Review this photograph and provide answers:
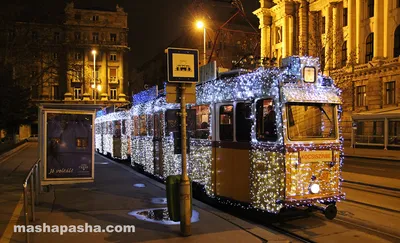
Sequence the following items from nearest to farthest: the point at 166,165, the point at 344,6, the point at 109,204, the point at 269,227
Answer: the point at 269,227
the point at 109,204
the point at 166,165
the point at 344,6

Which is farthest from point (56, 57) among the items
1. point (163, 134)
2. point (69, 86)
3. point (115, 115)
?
point (69, 86)

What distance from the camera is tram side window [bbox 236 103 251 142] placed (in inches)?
328

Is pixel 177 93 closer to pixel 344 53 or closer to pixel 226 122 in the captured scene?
pixel 226 122

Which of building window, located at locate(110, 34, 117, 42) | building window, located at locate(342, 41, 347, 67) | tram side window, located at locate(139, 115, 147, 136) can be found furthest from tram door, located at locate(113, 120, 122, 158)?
building window, located at locate(110, 34, 117, 42)

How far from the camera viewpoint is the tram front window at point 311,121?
7707mm

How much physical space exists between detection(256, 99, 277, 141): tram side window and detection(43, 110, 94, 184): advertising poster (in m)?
4.59

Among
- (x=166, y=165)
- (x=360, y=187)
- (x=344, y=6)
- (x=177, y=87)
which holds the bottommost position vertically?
(x=360, y=187)

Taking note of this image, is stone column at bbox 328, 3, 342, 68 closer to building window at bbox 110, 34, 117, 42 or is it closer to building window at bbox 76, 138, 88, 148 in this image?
building window at bbox 76, 138, 88, 148

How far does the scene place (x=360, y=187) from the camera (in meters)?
13.1

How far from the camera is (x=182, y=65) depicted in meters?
7.19

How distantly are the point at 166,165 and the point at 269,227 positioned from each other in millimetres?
5231

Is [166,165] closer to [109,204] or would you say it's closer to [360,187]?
[109,204]

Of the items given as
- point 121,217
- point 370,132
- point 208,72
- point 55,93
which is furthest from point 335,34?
point 55,93

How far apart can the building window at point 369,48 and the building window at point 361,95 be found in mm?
3605
